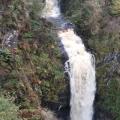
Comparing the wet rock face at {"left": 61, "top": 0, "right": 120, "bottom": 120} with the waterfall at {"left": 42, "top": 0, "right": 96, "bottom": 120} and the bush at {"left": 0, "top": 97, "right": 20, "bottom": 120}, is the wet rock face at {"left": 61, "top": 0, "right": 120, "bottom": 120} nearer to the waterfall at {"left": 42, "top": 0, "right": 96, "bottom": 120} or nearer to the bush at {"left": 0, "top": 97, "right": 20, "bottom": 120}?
the waterfall at {"left": 42, "top": 0, "right": 96, "bottom": 120}

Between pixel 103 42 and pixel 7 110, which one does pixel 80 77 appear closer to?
pixel 103 42

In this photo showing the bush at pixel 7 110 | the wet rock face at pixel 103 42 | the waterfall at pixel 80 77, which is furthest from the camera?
the wet rock face at pixel 103 42

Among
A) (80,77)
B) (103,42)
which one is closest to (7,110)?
(80,77)

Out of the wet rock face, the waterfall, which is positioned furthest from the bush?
the wet rock face

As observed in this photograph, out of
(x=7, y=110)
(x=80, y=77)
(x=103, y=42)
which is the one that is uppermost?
(x=103, y=42)

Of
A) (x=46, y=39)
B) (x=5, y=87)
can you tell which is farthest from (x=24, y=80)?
(x=46, y=39)

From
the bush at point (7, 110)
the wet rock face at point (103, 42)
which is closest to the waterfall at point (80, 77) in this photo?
the wet rock face at point (103, 42)

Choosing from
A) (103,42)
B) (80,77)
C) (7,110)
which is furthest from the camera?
(103,42)

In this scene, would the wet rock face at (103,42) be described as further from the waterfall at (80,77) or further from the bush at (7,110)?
the bush at (7,110)
